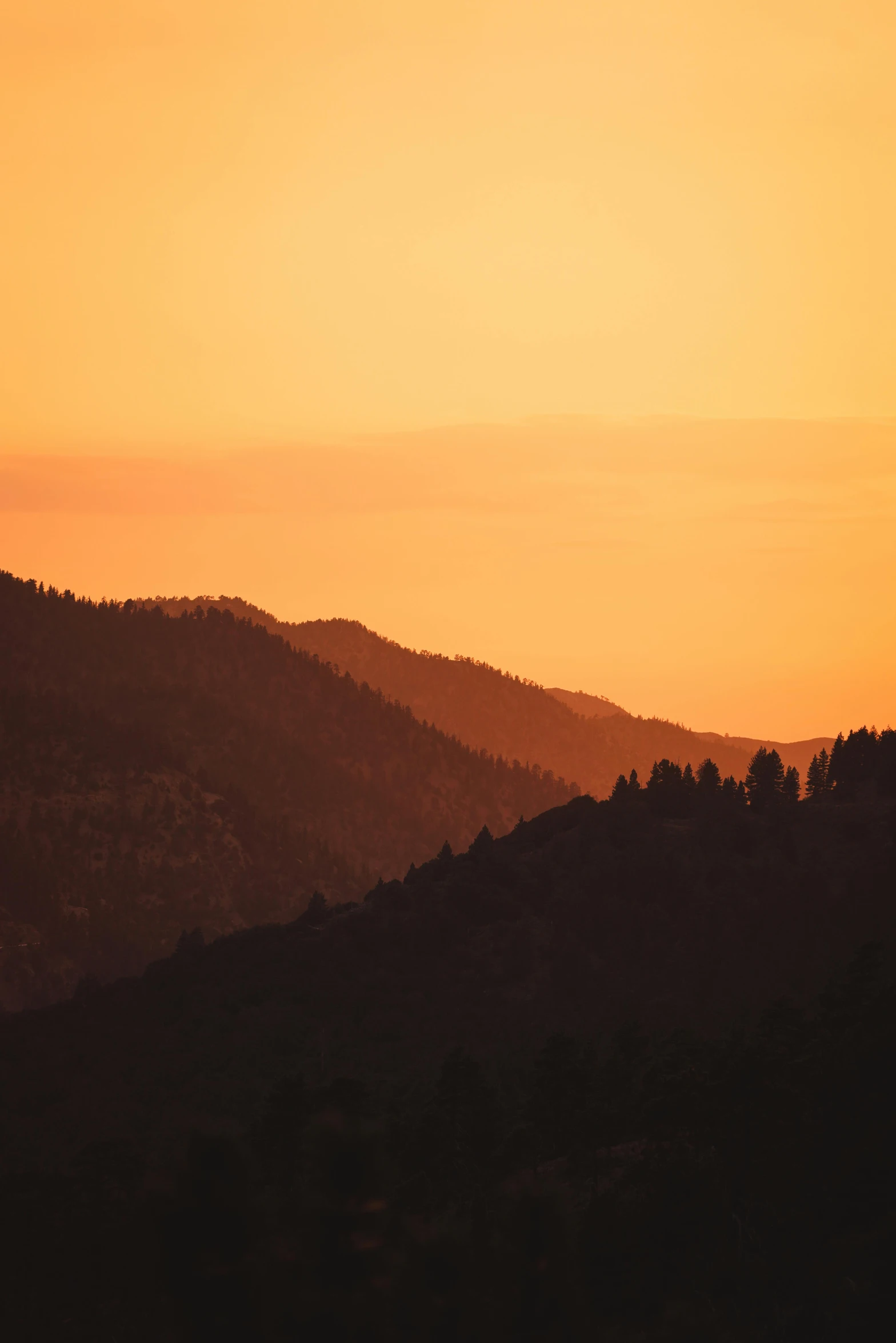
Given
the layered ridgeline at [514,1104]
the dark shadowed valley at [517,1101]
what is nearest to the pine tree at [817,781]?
the dark shadowed valley at [517,1101]

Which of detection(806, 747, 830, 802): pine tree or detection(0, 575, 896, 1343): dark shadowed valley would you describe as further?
detection(806, 747, 830, 802): pine tree

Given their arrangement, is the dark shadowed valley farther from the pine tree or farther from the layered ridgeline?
the pine tree

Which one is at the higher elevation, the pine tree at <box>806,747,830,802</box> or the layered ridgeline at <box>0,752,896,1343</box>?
the pine tree at <box>806,747,830,802</box>

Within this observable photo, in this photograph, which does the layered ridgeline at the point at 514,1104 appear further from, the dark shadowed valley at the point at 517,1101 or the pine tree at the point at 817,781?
the pine tree at the point at 817,781

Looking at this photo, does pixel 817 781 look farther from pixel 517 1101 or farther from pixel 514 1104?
pixel 514 1104

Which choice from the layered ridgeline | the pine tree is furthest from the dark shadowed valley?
the pine tree

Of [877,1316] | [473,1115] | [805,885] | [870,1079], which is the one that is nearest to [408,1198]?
[473,1115]

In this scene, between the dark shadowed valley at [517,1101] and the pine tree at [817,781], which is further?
the pine tree at [817,781]

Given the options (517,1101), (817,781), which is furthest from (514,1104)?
(817,781)

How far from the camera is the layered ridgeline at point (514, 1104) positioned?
2870 centimetres

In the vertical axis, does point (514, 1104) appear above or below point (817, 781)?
below

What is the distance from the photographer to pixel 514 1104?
10806cm

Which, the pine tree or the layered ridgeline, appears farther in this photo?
the pine tree

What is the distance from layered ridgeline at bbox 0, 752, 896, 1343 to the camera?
28.7 metres
